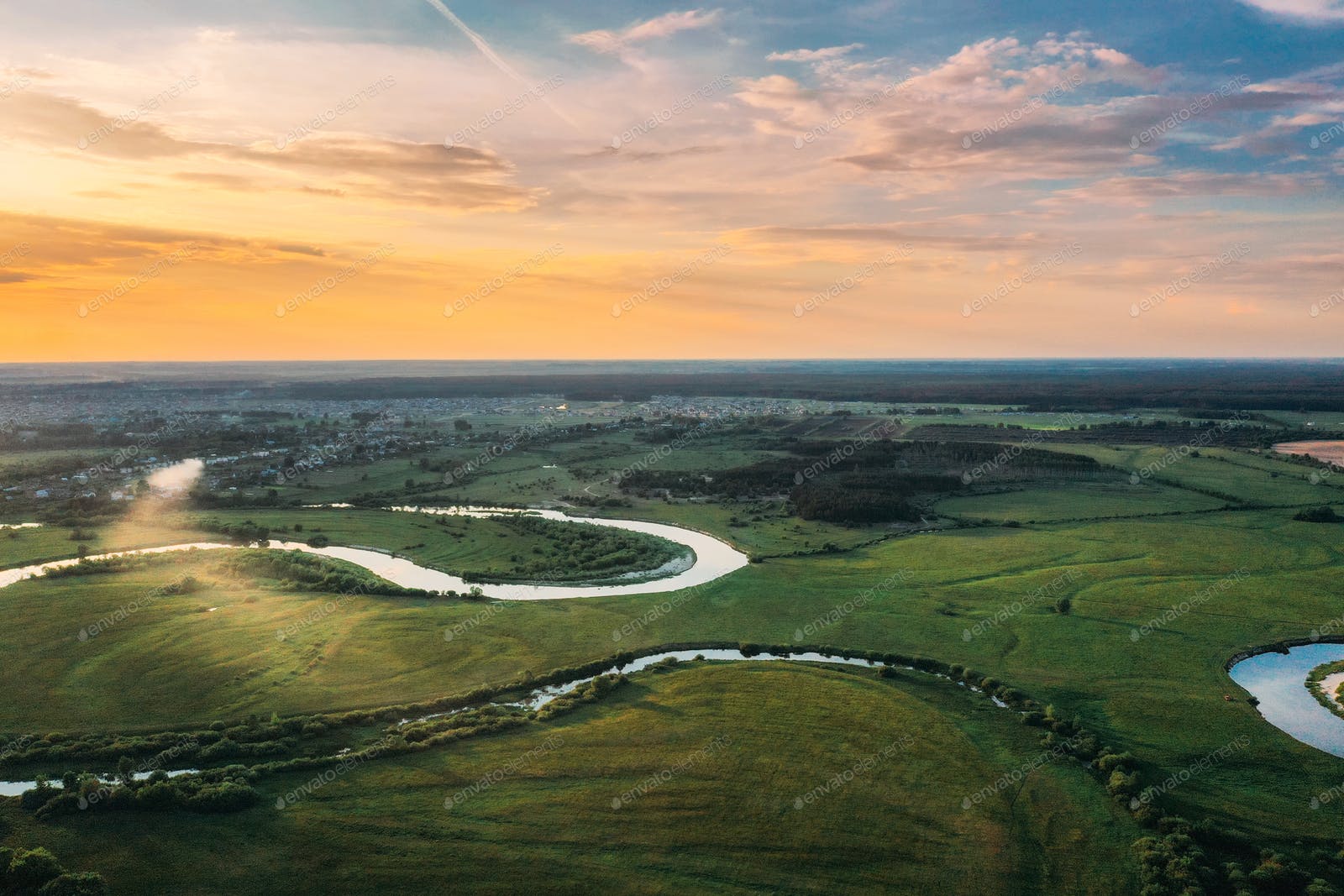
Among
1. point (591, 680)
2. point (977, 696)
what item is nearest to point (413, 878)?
point (591, 680)

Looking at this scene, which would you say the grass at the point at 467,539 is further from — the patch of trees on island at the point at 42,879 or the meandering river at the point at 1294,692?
the meandering river at the point at 1294,692

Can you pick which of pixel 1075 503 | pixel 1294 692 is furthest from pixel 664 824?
pixel 1075 503

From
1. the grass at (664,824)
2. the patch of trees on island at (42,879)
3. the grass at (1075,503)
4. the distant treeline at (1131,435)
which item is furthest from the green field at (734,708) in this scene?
the distant treeline at (1131,435)

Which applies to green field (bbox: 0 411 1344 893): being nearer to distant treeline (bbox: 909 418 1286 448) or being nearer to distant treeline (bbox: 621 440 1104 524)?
distant treeline (bbox: 621 440 1104 524)

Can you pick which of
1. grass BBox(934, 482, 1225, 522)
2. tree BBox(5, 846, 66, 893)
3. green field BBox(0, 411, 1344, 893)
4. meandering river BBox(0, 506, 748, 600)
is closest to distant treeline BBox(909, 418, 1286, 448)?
grass BBox(934, 482, 1225, 522)

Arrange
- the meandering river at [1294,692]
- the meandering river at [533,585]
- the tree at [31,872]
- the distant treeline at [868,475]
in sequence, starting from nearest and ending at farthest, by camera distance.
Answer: the tree at [31,872], the meandering river at [1294,692], the meandering river at [533,585], the distant treeline at [868,475]

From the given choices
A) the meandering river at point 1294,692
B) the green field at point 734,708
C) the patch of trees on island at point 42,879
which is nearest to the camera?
the patch of trees on island at point 42,879

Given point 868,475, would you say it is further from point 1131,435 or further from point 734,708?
point 1131,435
